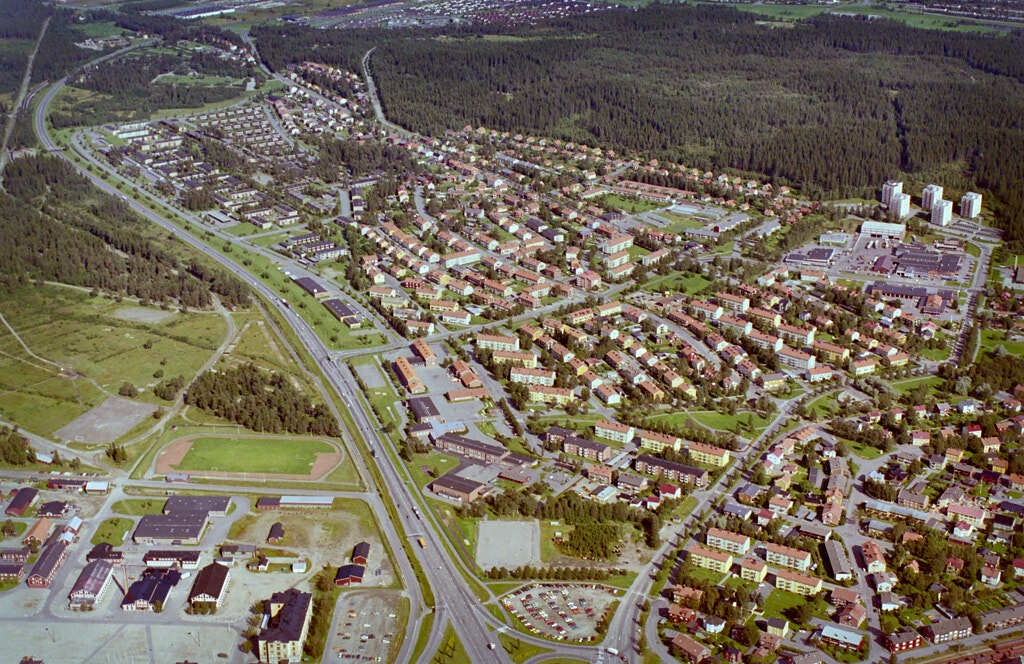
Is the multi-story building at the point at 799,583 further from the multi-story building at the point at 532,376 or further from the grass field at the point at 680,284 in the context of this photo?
the grass field at the point at 680,284

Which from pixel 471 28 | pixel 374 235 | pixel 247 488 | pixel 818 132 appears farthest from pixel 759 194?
pixel 471 28

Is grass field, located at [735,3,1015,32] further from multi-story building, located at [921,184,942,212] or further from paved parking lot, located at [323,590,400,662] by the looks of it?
paved parking lot, located at [323,590,400,662]

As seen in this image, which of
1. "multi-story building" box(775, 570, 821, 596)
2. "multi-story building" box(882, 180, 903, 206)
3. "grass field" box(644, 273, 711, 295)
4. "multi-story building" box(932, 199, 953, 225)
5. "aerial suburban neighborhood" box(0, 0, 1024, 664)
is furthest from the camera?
"multi-story building" box(882, 180, 903, 206)

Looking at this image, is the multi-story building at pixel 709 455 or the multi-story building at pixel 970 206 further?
the multi-story building at pixel 970 206

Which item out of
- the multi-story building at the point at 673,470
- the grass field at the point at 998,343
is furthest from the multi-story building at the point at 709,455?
the grass field at the point at 998,343

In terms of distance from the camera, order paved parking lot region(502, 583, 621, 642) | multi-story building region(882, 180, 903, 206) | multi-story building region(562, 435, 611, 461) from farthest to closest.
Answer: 1. multi-story building region(882, 180, 903, 206)
2. multi-story building region(562, 435, 611, 461)
3. paved parking lot region(502, 583, 621, 642)

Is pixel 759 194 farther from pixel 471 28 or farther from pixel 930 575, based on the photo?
pixel 471 28

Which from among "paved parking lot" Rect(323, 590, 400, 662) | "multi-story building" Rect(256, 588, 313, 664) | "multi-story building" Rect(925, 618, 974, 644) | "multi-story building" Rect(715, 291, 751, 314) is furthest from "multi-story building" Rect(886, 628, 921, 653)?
"multi-story building" Rect(715, 291, 751, 314)
